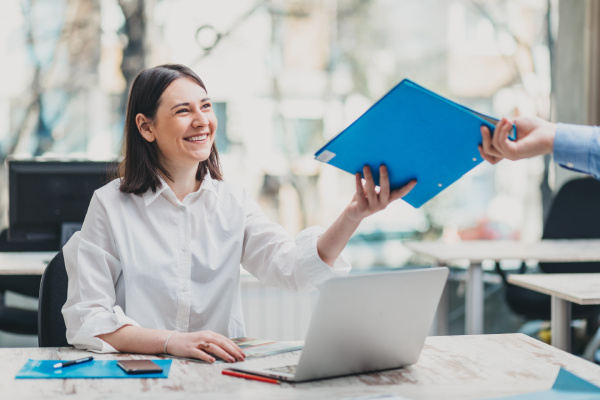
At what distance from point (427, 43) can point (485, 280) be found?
1.56 meters

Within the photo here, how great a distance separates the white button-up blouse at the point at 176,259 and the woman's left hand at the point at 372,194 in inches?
5.4

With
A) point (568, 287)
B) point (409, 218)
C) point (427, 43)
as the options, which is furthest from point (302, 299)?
point (568, 287)

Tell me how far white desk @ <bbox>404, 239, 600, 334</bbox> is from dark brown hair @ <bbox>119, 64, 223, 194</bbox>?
1666 millimetres

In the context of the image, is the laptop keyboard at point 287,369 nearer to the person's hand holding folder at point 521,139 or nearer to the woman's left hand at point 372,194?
the woman's left hand at point 372,194

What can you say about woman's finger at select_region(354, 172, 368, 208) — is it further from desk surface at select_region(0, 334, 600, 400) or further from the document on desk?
the document on desk

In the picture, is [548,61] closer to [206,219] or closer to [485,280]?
[485,280]

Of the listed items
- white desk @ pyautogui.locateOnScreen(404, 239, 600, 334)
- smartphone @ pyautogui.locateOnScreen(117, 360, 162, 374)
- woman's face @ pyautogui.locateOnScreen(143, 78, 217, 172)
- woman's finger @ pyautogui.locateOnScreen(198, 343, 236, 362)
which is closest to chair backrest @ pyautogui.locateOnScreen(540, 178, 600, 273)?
white desk @ pyautogui.locateOnScreen(404, 239, 600, 334)

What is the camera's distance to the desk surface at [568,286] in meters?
2.19

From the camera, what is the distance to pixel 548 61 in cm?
455

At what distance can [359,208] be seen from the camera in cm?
162

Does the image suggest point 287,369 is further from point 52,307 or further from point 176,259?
point 52,307

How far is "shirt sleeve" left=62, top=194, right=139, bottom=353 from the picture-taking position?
151cm

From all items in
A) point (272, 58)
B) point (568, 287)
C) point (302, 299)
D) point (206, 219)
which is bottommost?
point (302, 299)

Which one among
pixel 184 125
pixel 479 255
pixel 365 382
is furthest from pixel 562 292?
pixel 184 125
